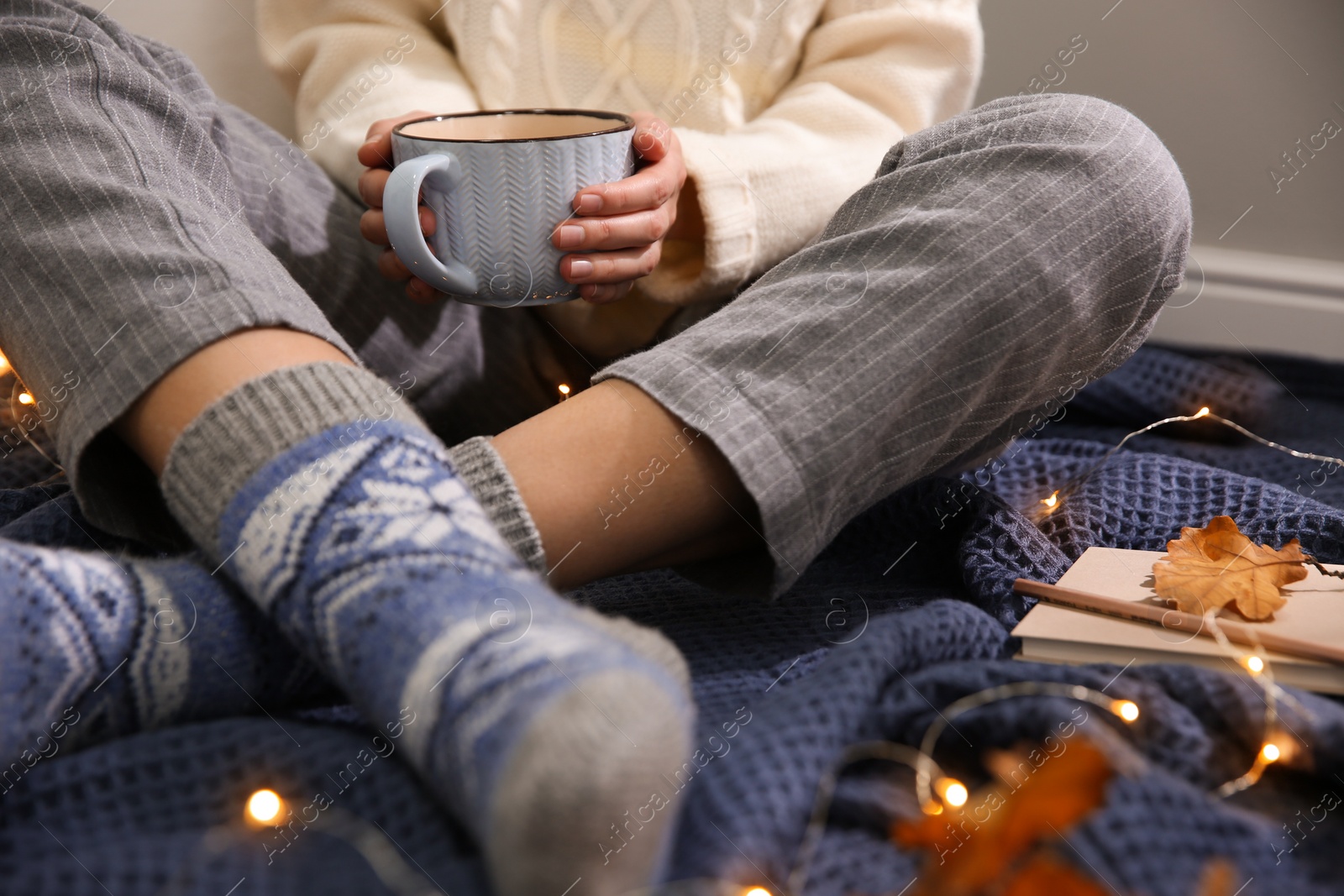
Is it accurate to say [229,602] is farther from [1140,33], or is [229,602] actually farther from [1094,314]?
[1140,33]

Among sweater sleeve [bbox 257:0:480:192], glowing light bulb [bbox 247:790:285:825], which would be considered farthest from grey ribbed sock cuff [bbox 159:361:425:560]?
sweater sleeve [bbox 257:0:480:192]

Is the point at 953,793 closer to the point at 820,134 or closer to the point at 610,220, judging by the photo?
the point at 610,220

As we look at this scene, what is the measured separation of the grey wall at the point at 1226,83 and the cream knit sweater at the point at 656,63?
0.35 metres

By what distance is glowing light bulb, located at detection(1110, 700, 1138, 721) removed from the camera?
0.45 meters

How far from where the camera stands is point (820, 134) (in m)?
0.83

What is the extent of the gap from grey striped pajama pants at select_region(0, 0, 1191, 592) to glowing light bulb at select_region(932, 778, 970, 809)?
0.13 metres

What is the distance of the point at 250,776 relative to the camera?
0.41m

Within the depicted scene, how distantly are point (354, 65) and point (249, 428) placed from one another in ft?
1.79

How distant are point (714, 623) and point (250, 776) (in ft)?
0.87

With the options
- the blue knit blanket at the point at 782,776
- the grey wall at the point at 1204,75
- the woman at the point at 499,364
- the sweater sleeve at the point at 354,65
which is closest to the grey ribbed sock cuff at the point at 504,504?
the woman at the point at 499,364

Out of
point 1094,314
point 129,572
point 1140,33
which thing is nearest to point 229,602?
point 129,572

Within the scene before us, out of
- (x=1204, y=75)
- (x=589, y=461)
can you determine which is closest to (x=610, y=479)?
(x=589, y=461)

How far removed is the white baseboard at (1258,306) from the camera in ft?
3.73

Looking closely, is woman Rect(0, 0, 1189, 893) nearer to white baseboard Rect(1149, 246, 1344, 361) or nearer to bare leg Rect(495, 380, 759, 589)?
bare leg Rect(495, 380, 759, 589)
